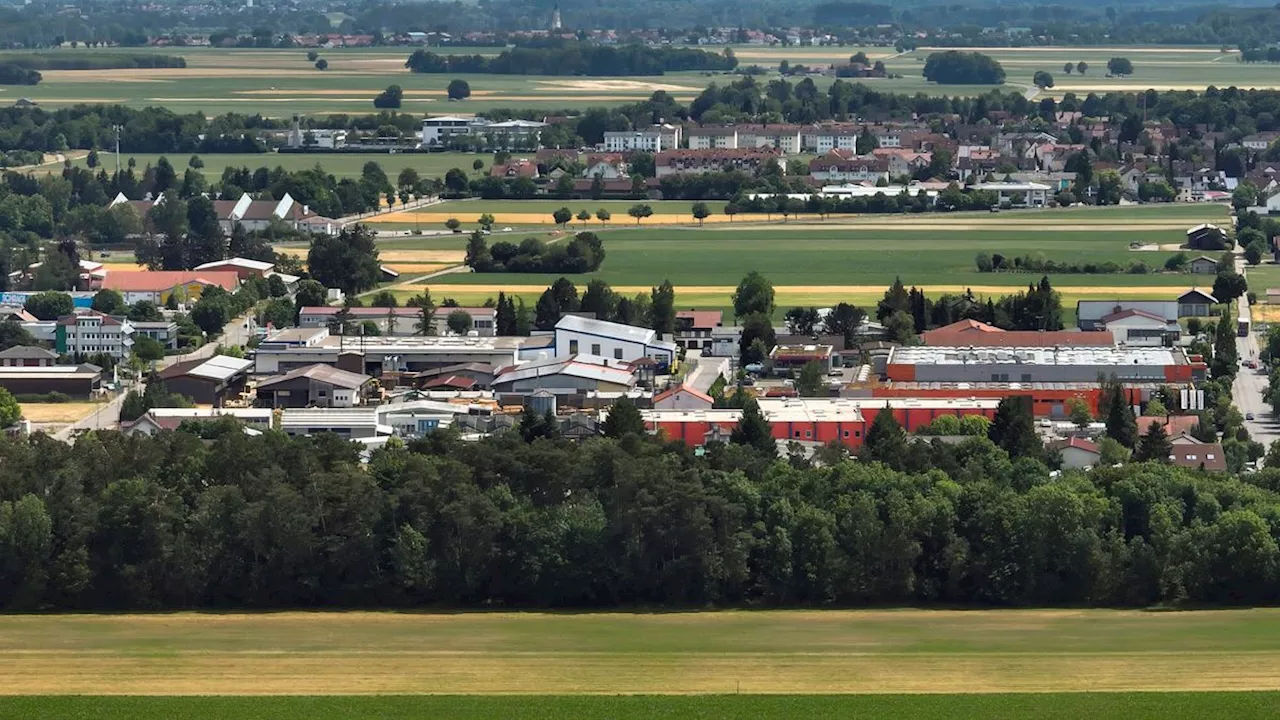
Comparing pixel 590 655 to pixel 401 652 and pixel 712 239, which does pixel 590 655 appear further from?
pixel 712 239

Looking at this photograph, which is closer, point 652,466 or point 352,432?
point 652,466

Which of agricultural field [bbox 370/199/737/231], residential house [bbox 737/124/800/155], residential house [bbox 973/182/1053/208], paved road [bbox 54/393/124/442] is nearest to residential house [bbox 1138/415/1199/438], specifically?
paved road [bbox 54/393/124/442]

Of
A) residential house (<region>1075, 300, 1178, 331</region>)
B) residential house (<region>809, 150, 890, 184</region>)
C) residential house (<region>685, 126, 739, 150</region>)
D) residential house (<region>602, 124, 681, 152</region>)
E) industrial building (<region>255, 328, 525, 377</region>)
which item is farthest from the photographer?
residential house (<region>602, 124, 681, 152</region>)

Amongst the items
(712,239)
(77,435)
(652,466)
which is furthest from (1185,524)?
(712,239)

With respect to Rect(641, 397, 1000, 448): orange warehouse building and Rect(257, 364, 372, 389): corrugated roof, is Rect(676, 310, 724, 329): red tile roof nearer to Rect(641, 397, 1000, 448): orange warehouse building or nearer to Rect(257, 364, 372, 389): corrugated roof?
Rect(257, 364, 372, 389): corrugated roof

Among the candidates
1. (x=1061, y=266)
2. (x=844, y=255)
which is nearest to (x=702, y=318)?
(x=1061, y=266)
